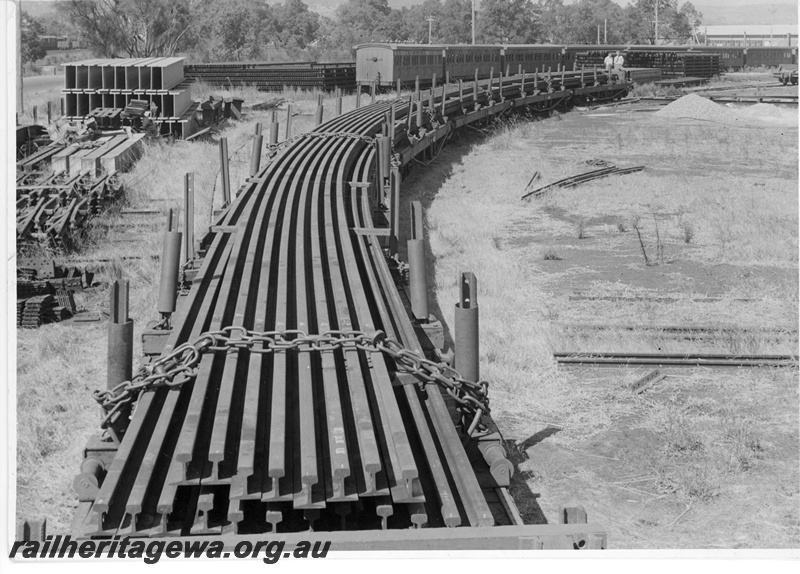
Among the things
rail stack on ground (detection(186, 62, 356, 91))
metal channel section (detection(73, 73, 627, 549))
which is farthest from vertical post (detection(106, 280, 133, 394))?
rail stack on ground (detection(186, 62, 356, 91))

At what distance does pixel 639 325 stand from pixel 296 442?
658 centimetres

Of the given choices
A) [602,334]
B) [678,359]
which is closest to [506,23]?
[602,334]

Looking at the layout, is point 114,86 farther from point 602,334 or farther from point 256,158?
point 602,334

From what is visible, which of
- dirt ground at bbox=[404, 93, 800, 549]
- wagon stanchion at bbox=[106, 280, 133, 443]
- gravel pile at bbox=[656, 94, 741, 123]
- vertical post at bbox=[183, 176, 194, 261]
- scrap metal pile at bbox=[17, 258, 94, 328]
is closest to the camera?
wagon stanchion at bbox=[106, 280, 133, 443]

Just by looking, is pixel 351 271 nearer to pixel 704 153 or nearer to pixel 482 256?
pixel 482 256

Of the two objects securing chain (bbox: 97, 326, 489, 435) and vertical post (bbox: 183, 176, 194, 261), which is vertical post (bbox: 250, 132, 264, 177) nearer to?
vertical post (bbox: 183, 176, 194, 261)

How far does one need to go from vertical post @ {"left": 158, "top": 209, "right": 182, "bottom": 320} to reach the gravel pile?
27.9m

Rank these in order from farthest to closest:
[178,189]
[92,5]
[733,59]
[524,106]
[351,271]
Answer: [733,59], [92,5], [524,106], [178,189], [351,271]

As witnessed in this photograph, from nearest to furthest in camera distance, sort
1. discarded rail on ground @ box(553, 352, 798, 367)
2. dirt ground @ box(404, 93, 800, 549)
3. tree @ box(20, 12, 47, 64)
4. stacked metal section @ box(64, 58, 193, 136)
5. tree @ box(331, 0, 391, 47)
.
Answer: dirt ground @ box(404, 93, 800, 549)
discarded rail on ground @ box(553, 352, 798, 367)
stacked metal section @ box(64, 58, 193, 136)
tree @ box(20, 12, 47, 64)
tree @ box(331, 0, 391, 47)

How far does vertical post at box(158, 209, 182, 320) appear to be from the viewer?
737 centimetres

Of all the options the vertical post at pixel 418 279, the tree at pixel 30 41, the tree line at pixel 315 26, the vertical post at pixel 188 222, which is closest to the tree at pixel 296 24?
the tree line at pixel 315 26

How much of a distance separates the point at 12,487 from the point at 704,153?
23059 mm

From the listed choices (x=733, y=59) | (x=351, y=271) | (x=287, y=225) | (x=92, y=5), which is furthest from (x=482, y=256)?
(x=733, y=59)

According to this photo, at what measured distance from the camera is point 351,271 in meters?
7.75
